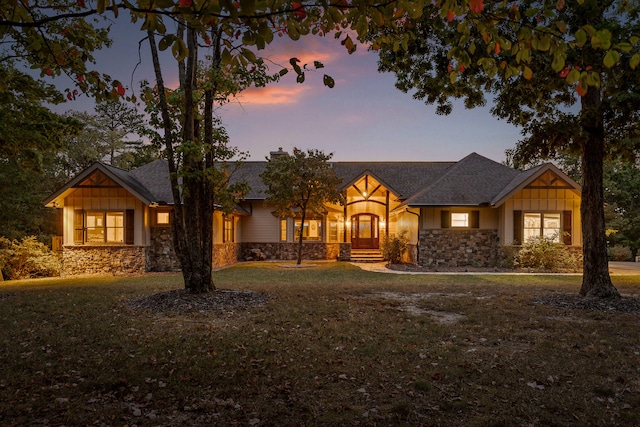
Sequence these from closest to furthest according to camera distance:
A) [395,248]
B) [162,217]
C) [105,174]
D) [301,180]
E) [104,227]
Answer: [105,174] → [104,227] → [162,217] → [301,180] → [395,248]

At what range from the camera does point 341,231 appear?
2422cm

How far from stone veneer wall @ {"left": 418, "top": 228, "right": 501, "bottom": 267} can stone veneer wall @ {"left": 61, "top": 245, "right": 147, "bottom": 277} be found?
12548mm

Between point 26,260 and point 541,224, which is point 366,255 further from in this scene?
point 26,260

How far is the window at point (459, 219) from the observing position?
19.6m

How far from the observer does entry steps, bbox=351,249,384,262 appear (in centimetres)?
2356

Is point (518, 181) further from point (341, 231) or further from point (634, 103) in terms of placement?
point (634, 103)

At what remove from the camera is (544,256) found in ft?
58.1

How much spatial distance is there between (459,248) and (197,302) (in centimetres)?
1394

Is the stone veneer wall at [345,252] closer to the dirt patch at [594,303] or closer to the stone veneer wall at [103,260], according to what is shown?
the stone veneer wall at [103,260]

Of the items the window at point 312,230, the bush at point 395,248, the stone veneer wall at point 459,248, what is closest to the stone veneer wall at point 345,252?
the window at point 312,230

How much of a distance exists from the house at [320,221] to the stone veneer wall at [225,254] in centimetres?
5

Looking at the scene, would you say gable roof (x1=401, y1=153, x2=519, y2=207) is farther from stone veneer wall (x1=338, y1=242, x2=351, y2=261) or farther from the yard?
the yard

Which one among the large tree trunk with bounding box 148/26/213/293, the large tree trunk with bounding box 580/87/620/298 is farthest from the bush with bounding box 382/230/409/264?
the large tree trunk with bounding box 148/26/213/293

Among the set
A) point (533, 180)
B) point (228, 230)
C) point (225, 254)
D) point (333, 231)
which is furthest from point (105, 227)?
point (533, 180)
